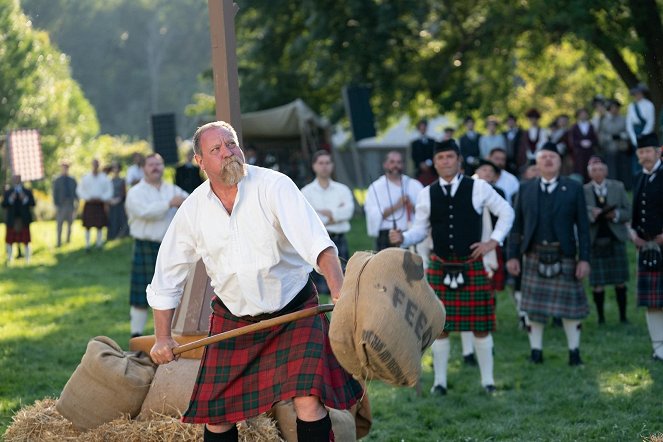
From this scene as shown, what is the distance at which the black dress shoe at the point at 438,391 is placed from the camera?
6.71 meters

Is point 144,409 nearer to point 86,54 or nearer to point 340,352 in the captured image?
point 340,352

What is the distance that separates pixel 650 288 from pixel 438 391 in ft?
5.73

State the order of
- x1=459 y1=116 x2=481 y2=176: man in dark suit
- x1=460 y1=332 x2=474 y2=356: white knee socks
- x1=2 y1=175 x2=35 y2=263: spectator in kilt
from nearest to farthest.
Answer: x1=460 y1=332 x2=474 y2=356: white knee socks < x1=459 y1=116 x2=481 y2=176: man in dark suit < x1=2 y1=175 x2=35 y2=263: spectator in kilt

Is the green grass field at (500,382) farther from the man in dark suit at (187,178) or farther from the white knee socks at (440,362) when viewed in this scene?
the man in dark suit at (187,178)

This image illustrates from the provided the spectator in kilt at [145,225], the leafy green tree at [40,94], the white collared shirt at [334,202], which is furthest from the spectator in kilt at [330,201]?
the leafy green tree at [40,94]

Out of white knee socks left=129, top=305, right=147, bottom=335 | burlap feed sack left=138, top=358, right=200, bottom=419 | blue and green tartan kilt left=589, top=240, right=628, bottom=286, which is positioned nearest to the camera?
burlap feed sack left=138, top=358, right=200, bottom=419

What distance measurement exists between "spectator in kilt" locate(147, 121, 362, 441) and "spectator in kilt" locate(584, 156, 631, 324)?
498cm

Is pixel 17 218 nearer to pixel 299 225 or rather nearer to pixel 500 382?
pixel 500 382

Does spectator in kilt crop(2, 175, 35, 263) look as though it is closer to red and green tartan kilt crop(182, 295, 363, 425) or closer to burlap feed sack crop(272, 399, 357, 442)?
burlap feed sack crop(272, 399, 357, 442)

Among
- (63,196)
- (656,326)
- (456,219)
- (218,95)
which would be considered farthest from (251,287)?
(63,196)

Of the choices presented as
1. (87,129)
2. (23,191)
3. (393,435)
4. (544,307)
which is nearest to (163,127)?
(23,191)

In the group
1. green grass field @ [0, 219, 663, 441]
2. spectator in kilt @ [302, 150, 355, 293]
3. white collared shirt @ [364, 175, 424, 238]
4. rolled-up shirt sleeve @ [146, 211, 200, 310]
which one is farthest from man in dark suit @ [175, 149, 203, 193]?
rolled-up shirt sleeve @ [146, 211, 200, 310]

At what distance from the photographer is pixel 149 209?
8422 millimetres

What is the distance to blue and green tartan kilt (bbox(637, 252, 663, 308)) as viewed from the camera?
7.45 metres
